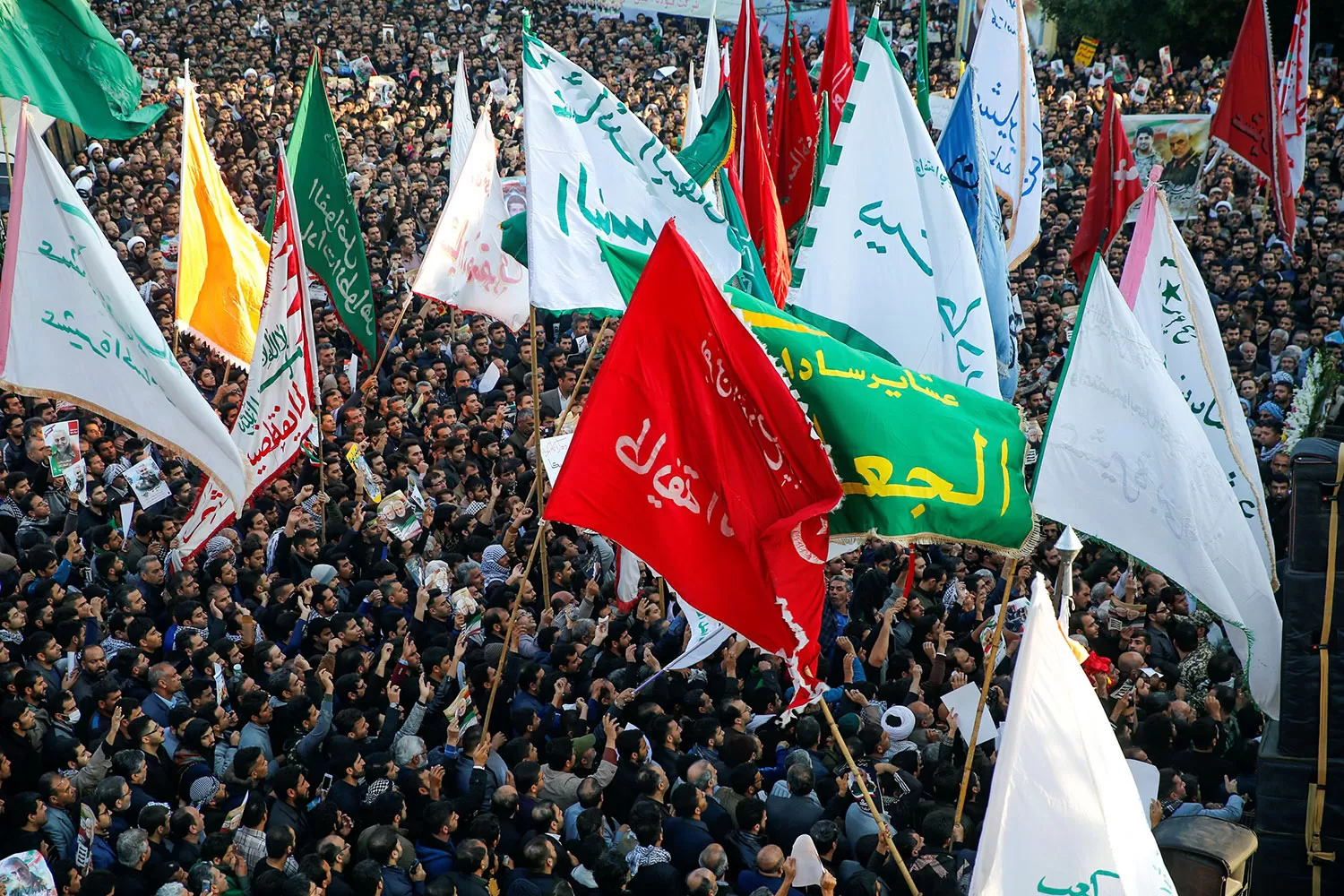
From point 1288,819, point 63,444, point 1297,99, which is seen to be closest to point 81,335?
point 63,444

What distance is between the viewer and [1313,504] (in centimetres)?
563

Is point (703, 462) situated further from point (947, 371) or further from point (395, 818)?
point (947, 371)

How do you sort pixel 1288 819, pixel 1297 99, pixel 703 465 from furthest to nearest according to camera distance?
1. pixel 1297 99
2. pixel 1288 819
3. pixel 703 465

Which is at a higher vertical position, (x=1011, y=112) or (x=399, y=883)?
(x=1011, y=112)

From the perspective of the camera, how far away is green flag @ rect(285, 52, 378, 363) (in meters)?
10.3

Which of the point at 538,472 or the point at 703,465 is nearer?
the point at 703,465

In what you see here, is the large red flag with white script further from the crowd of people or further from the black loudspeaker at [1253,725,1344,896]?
the black loudspeaker at [1253,725,1344,896]

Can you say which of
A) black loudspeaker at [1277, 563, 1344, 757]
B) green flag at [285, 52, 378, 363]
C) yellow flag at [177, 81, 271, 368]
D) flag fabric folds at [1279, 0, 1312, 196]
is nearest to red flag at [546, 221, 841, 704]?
black loudspeaker at [1277, 563, 1344, 757]

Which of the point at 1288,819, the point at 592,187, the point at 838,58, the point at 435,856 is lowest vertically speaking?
the point at 1288,819

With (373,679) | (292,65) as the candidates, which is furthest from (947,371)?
(292,65)

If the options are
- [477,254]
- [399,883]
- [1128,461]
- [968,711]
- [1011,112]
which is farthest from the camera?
[1011,112]

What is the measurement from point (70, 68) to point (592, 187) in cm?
551

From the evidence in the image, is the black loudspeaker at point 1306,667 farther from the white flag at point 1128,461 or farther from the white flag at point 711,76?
the white flag at point 711,76

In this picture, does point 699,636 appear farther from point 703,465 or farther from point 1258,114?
point 1258,114
